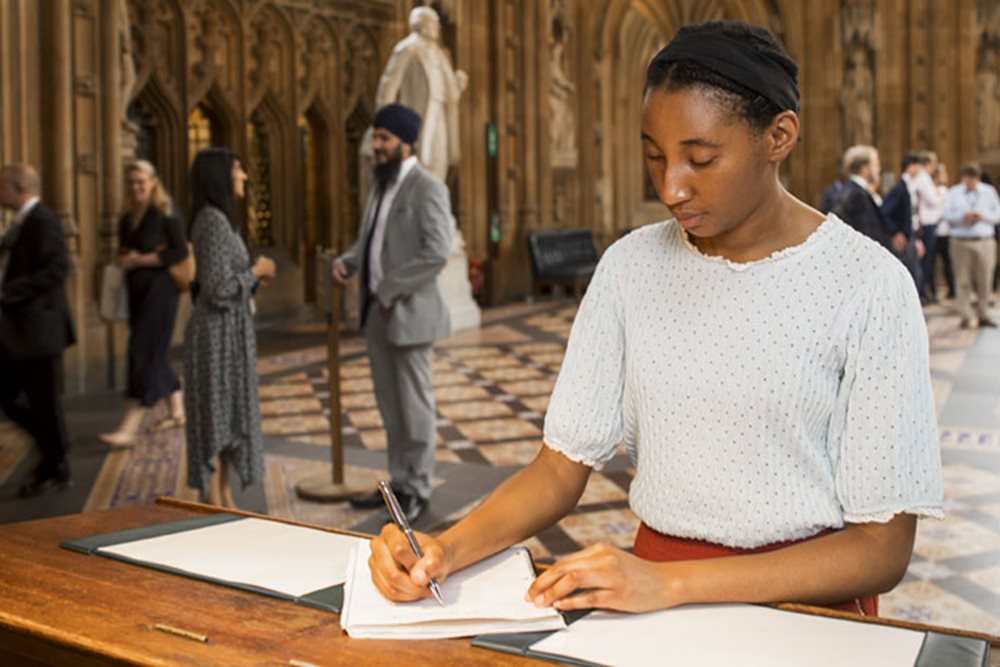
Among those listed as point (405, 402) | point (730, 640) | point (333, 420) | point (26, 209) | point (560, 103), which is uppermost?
point (560, 103)

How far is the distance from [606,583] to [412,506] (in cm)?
356

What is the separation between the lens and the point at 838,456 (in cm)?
154

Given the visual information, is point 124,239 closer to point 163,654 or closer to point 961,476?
point 961,476

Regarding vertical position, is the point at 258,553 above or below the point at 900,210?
below

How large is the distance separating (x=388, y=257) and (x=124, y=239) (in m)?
2.41

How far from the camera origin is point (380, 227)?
4.98m

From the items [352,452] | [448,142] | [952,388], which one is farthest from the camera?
[448,142]

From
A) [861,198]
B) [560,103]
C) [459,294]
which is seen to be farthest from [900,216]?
[560,103]

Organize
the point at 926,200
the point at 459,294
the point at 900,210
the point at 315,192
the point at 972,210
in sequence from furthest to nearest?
1. the point at 315,192
2. the point at 926,200
3. the point at 459,294
4. the point at 972,210
5. the point at 900,210

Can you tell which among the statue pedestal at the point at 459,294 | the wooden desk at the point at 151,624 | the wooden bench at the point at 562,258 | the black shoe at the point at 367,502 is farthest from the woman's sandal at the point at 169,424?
the wooden bench at the point at 562,258

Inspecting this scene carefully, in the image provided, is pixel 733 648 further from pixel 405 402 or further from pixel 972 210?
pixel 972 210

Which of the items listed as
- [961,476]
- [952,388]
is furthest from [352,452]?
[952,388]

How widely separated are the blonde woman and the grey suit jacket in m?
2.12

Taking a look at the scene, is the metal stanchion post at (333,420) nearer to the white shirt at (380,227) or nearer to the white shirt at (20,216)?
the white shirt at (380,227)
